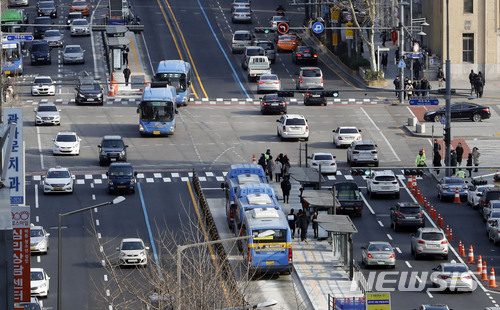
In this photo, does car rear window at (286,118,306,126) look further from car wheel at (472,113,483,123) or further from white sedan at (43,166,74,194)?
white sedan at (43,166,74,194)

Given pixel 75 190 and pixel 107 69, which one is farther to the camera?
pixel 107 69

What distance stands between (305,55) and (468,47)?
44.0 ft

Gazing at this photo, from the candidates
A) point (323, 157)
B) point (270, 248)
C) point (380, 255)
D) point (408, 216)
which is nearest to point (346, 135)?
point (323, 157)

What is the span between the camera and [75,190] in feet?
232

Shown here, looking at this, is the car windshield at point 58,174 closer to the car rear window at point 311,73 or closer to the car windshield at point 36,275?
the car windshield at point 36,275

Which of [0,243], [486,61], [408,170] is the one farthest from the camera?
[486,61]

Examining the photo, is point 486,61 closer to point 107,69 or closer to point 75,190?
point 107,69

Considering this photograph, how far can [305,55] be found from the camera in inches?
4254

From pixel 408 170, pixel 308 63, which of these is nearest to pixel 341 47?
pixel 308 63

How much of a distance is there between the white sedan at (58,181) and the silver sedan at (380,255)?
1948cm

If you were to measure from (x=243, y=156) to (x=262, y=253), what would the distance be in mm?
25496

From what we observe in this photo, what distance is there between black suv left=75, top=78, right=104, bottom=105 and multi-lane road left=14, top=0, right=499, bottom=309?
0.66m

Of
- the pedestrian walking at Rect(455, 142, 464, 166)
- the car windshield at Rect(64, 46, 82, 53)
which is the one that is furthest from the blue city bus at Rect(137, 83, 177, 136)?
the car windshield at Rect(64, 46, 82, 53)

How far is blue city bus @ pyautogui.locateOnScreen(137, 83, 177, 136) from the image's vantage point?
82938 millimetres
